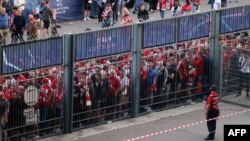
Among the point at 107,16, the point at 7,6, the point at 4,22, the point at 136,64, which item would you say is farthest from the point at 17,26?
the point at 136,64

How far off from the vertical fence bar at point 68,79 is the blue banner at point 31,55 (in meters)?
0.20

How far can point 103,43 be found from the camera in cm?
2369

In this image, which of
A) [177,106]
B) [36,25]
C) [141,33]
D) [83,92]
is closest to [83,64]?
[83,92]

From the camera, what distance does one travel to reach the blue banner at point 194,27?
25.9 meters

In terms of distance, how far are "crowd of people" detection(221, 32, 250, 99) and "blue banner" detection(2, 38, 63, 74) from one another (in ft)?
21.8

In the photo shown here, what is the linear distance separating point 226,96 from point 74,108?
6.15 metres

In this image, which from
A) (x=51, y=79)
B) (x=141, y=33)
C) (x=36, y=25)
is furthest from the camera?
(x=36, y=25)

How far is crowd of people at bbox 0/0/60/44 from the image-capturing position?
98.1ft

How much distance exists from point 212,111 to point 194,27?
4.92 m

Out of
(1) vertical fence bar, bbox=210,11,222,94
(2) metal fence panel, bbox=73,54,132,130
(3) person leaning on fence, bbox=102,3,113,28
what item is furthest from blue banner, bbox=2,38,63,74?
(3) person leaning on fence, bbox=102,3,113,28

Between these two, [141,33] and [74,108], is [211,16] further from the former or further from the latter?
[74,108]

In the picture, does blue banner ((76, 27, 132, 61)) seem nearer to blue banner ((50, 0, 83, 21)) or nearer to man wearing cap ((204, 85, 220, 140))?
man wearing cap ((204, 85, 220, 140))

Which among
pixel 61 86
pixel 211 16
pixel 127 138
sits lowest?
pixel 127 138

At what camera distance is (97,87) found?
23797 mm
